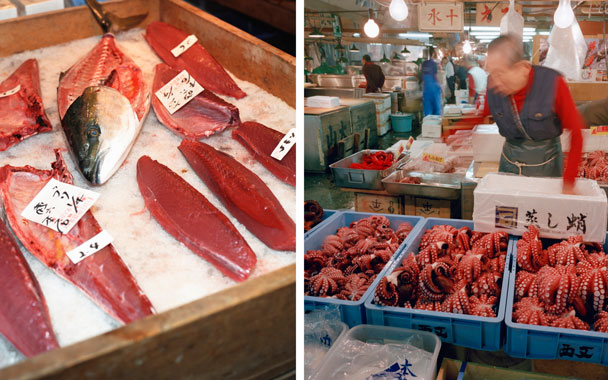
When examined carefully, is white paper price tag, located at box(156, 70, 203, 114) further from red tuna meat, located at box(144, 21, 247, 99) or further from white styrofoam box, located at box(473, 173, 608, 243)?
white styrofoam box, located at box(473, 173, 608, 243)

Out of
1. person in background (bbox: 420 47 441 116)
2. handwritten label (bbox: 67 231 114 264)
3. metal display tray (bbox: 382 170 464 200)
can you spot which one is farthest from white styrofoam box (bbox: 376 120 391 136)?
handwritten label (bbox: 67 231 114 264)

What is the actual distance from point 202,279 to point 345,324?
0.92 m

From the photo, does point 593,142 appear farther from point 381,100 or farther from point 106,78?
point 106,78

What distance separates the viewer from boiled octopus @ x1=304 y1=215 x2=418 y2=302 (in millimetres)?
2316

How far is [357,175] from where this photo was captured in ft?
11.7

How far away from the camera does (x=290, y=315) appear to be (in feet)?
3.73

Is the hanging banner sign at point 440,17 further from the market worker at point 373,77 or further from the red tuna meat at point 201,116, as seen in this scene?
the red tuna meat at point 201,116

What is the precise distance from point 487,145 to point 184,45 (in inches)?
81.9

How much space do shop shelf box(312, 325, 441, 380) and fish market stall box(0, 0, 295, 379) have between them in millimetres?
602

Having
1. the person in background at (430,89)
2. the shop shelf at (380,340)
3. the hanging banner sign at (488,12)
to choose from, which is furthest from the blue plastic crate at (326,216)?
the hanging banner sign at (488,12)

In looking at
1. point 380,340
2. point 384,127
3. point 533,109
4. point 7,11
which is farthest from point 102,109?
point 533,109

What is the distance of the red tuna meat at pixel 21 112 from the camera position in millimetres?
1998

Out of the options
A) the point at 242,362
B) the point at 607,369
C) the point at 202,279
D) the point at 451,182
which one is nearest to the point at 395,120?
the point at 451,182

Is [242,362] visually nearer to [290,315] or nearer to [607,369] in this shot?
[290,315]
